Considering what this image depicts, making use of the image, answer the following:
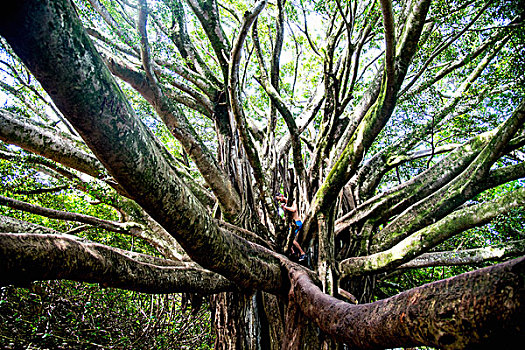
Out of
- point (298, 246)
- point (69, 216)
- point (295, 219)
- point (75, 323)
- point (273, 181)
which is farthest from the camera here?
point (273, 181)

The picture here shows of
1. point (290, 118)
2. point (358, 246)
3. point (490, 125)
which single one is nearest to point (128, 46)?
point (290, 118)

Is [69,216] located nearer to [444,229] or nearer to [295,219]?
[295,219]

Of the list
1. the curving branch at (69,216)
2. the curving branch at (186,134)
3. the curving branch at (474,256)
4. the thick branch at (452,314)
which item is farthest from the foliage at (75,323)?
the curving branch at (474,256)

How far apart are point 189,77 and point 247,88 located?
2899mm

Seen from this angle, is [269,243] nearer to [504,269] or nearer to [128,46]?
[504,269]

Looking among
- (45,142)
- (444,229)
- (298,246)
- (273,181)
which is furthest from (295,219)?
(45,142)

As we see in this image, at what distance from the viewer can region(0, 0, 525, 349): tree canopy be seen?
3.22 ft

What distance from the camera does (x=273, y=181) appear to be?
4547mm

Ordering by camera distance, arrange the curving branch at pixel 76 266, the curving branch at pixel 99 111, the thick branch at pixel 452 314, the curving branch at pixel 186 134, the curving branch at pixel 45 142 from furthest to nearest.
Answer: the curving branch at pixel 186 134
the curving branch at pixel 45 142
the curving branch at pixel 76 266
the curving branch at pixel 99 111
the thick branch at pixel 452 314

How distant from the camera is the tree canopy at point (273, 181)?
980 millimetres

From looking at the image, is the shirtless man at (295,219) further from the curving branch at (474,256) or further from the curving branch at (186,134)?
the curving branch at (474,256)

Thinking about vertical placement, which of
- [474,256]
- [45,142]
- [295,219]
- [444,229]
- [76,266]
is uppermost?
[45,142]

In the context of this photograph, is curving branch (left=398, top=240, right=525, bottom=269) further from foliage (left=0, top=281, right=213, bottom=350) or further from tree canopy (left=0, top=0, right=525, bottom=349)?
foliage (left=0, top=281, right=213, bottom=350)

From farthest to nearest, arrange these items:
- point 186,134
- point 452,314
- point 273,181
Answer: point 273,181, point 186,134, point 452,314
